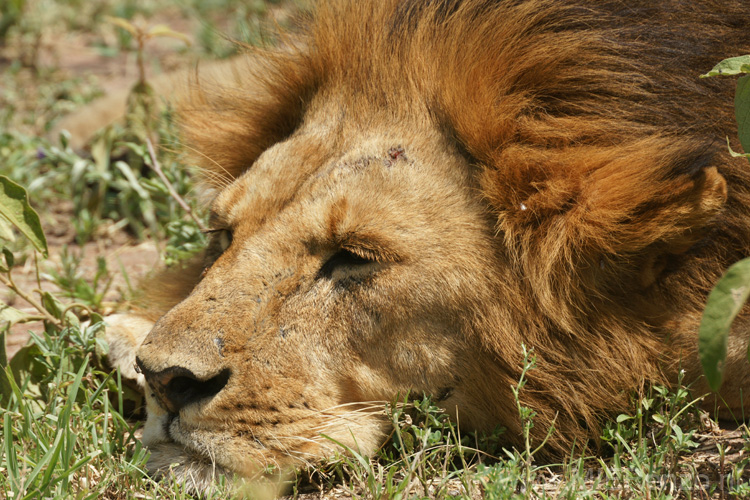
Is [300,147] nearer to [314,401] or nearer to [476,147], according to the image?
[476,147]

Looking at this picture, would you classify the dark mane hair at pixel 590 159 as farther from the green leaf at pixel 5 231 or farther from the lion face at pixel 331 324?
the green leaf at pixel 5 231

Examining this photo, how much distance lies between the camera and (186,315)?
237 cm

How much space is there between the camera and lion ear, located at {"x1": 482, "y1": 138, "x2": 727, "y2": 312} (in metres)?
2.10

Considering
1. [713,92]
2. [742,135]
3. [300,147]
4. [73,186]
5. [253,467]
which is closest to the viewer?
[742,135]

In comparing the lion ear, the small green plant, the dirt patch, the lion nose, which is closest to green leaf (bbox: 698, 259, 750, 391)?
the small green plant

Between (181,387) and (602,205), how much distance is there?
1.20m

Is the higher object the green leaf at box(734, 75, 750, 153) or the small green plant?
the green leaf at box(734, 75, 750, 153)

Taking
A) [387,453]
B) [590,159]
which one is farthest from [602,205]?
[387,453]

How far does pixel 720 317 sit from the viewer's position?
1.65 meters

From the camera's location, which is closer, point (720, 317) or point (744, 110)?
point (720, 317)

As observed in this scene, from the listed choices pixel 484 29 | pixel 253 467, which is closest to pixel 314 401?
pixel 253 467

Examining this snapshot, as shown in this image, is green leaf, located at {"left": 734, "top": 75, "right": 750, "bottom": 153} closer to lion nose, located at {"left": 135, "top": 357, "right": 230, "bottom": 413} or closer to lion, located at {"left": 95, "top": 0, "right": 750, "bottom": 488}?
lion, located at {"left": 95, "top": 0, "right": 750, "bottom": 488}

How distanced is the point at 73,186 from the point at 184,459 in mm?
2634

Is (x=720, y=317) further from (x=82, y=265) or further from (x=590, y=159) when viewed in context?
(x=82, y=265)
